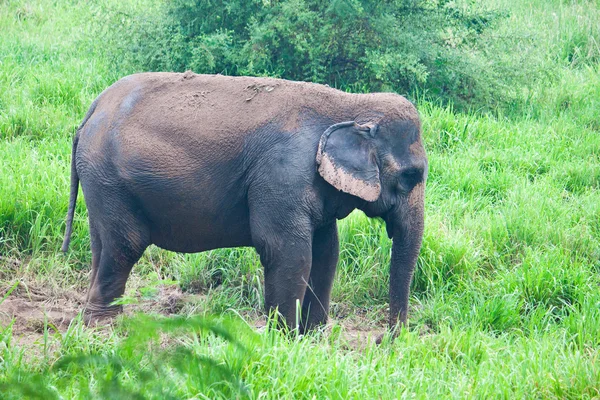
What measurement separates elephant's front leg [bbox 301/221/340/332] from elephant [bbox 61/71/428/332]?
270 millimetres

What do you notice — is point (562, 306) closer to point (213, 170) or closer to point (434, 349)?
point (434, 349)

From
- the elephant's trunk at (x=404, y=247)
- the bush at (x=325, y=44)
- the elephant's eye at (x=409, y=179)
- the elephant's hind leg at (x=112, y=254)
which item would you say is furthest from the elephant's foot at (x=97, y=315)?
the bush at (x=325, y=44)

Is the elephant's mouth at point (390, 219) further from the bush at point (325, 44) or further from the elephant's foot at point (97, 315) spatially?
the bush at point (325, 44)

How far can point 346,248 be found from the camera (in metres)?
6.20

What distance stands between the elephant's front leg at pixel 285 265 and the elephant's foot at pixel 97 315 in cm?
106

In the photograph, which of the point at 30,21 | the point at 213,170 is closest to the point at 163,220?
the point at 213,170

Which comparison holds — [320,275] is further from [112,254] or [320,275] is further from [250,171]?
[112,254]

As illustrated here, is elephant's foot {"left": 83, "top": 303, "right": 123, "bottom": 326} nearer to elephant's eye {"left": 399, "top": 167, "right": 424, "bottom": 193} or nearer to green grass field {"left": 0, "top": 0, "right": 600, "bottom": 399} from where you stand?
green grass field {"left": 0, "top": 0, "right": 600, "bottom": 399}

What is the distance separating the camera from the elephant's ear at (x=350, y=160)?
4688 millimetres

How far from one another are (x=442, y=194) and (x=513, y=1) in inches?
248

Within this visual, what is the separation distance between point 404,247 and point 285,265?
773mm

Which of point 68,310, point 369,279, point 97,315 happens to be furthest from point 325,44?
point 97,315

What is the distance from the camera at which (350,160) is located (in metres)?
4.74

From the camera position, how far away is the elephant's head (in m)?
4.72
